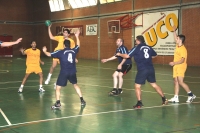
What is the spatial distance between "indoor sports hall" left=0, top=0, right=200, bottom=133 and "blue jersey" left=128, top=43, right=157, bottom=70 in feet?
1.10

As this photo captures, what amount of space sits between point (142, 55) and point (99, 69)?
14.5 metres

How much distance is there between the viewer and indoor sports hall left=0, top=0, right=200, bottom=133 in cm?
746

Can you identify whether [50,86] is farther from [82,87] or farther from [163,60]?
[163,60]

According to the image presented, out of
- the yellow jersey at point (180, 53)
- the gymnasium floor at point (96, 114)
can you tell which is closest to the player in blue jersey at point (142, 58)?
the gymnasium floor at point (96, 114)

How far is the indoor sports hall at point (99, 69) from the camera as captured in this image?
746 cm

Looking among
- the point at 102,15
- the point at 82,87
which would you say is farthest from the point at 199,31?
the point at 82,87

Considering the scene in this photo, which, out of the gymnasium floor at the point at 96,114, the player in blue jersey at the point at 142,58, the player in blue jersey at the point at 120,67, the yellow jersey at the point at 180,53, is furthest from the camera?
the player in blue jersey at the point at 120,67

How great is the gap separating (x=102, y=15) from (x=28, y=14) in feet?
53.2

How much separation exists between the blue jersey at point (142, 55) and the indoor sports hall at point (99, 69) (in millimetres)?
336

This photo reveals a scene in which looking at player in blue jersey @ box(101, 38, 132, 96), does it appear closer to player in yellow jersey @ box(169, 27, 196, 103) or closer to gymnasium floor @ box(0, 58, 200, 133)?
gymnasium floor @ box(0, 58, 200, 133)

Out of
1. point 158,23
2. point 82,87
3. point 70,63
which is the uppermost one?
point 158,23

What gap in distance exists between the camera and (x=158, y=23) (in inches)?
1170

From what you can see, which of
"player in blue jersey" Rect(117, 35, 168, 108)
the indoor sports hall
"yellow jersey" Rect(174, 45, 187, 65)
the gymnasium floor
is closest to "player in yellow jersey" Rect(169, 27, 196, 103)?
"yellow jersey" Rect(174, 45, 187, 65)

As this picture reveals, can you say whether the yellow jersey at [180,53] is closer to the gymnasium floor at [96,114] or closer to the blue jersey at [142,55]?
the blue jersey at [142,55]
